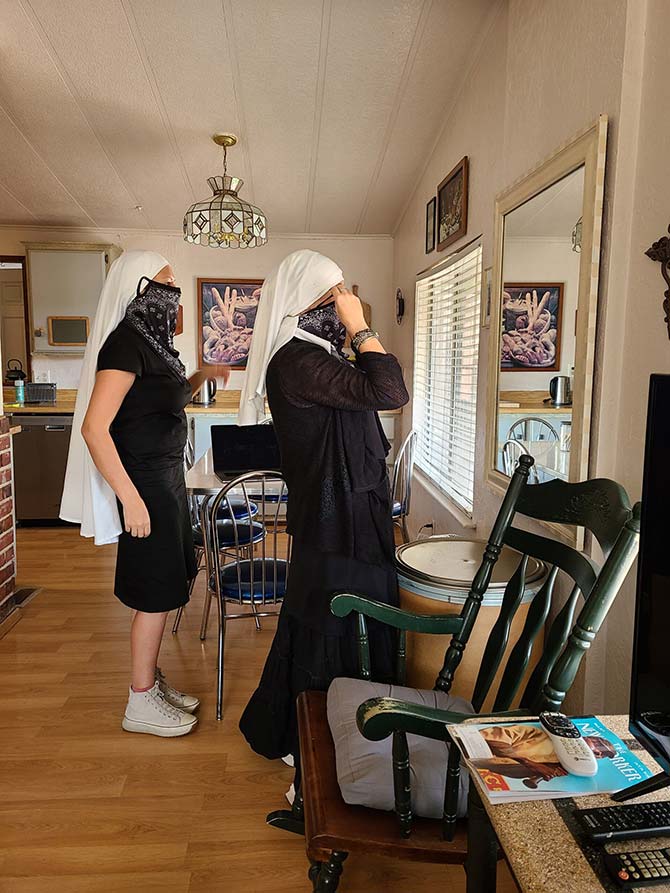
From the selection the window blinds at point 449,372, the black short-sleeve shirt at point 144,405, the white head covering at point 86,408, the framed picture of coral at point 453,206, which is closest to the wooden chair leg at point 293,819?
the white head covering at point 86,408

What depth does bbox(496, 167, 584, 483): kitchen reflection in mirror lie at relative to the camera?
5.32ft

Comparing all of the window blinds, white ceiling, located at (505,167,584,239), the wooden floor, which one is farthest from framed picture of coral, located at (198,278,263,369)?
white ceiling, located at (505,167,584,239)

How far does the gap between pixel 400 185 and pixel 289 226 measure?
4.84 feet

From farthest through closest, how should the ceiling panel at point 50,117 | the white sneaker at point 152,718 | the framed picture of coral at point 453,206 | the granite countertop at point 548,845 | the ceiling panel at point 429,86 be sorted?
the framed picture of coral at point 453,206, the ceiling panel at point 50,117, the ceiling panel at point 429,86, the white sneaker at point 152,718, the granite countertop at point 548,845

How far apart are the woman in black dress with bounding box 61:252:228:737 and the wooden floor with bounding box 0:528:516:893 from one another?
0.19 metres

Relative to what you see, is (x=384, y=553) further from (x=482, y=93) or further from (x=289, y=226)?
(x=289, y=226)

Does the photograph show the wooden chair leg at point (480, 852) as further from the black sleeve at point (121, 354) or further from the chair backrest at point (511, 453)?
the black sleeve at point (121, 354)

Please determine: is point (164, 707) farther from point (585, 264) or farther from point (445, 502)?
point (585, 264)

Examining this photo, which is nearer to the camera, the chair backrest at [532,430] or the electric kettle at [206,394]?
the chair backrest at [532,430]

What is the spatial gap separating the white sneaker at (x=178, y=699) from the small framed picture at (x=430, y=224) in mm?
2663

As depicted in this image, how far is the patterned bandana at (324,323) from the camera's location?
5.51 feet

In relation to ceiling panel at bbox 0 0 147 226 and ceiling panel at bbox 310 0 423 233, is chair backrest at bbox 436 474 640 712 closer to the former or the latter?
ceiling panel at bbox 310 0 423 233

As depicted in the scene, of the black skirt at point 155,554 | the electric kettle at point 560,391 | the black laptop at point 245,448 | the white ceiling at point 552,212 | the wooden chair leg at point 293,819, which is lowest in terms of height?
the wooden chair leg at point 293,819

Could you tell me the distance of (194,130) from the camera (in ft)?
10.8
